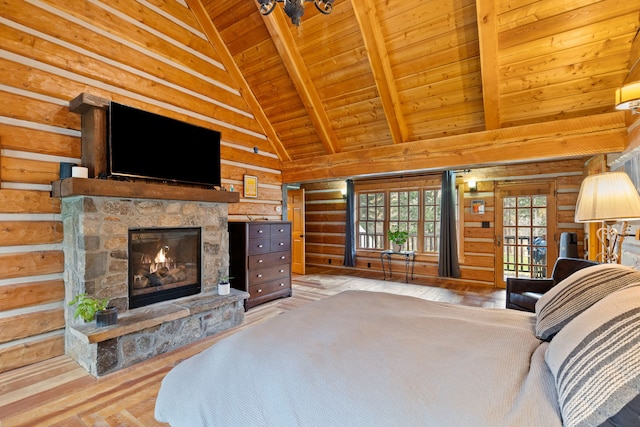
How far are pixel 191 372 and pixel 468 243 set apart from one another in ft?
19.1

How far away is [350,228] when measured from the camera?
7191mm

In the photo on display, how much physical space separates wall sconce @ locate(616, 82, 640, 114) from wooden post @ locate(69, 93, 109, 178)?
434 centimetres

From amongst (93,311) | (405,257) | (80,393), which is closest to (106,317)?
(93,311)

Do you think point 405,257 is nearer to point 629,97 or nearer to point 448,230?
point 448,230

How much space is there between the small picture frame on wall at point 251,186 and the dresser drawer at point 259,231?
71cm

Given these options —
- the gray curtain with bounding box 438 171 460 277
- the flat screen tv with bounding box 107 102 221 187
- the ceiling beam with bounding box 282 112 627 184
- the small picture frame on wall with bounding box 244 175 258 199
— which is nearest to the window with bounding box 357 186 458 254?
the gray curtain with bounding box 438 171 460 277

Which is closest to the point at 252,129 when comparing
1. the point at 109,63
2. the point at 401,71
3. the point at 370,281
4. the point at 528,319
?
the point at 109,63

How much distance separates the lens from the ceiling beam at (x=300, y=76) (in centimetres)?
387

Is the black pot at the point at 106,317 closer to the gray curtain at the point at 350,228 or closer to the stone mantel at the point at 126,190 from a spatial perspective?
the stone mantel at the point at 126,190

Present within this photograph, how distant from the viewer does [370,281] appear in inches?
245

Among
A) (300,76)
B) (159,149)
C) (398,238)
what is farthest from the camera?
(398,238)

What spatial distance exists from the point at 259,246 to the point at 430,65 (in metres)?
3.32

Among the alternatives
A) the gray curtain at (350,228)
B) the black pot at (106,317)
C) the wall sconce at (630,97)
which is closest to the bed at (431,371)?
the wall sconce at (630,97)

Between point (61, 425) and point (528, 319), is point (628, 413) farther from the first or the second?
point (61, 425)
